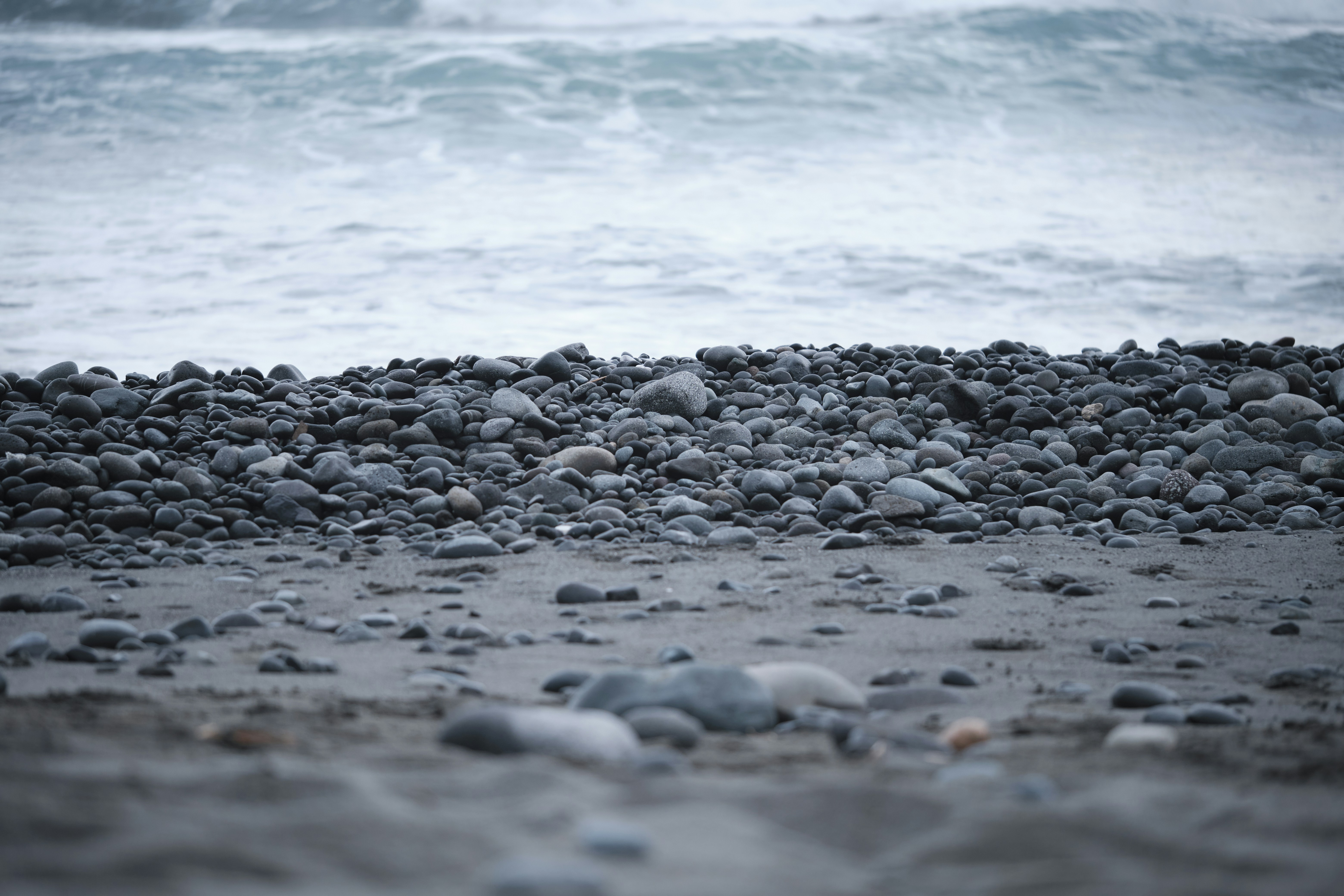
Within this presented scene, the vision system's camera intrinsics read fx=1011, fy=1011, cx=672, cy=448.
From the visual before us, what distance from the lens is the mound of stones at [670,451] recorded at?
3801 mm

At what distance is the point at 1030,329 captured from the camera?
8.52m

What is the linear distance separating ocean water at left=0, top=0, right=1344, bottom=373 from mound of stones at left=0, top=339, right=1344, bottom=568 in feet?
7.08

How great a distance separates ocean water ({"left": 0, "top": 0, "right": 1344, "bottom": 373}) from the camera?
8508 millimetres

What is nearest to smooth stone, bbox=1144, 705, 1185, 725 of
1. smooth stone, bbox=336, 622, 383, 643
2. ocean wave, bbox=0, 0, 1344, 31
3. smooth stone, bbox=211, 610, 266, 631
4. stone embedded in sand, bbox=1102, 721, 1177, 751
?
stone embedded in sand, bbox=1102, 721, 1177, 751

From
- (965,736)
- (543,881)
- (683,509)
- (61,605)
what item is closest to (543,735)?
(543,881)

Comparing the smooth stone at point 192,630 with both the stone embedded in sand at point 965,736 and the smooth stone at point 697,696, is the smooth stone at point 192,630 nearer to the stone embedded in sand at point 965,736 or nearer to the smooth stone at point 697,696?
the smooth stone at point 697,696

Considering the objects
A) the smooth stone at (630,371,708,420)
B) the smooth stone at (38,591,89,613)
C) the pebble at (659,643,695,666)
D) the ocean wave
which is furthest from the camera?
the ocean wave

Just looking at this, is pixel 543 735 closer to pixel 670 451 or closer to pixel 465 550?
pixel 465 550

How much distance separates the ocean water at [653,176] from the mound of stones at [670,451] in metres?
2.16

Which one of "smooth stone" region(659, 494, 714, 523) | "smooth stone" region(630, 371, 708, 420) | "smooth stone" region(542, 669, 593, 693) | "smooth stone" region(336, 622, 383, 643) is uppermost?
"smooth stone" region(630, 371, 708, 420)

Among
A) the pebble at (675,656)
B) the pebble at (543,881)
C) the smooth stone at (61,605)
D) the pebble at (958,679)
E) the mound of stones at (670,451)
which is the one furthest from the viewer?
the mound of stones at (670,451)

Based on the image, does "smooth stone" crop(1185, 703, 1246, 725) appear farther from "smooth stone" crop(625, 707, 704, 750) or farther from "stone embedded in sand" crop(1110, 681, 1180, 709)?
"smooth stone" crop(625, 707, 704, 750)

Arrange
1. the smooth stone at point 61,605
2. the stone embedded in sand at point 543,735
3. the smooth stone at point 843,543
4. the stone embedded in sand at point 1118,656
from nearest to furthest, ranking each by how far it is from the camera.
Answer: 1. the stone embedded in sand at point 543,735
2. the stone embedded in sand at point 1118,656
3. the smooth stone at point 61,605
4. the smooth stone at point 843,543

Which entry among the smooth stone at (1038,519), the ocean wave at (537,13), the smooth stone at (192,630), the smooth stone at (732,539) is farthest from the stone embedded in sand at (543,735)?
the ocean wave at (537,13)
